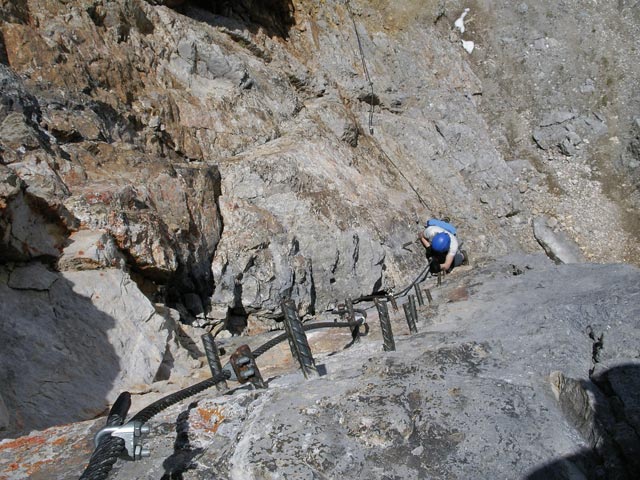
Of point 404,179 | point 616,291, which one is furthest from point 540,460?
point 404,179

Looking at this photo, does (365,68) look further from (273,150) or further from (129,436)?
(129,436)

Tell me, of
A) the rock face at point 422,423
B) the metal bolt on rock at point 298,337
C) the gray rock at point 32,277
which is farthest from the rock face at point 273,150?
the metal bolt on rock at point 298,337

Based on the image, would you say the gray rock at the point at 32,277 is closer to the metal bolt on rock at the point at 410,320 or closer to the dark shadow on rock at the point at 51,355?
the dark shadow on rock at the point at 51,355

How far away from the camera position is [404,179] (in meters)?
17.9

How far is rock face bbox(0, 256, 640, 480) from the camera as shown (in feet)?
10.3

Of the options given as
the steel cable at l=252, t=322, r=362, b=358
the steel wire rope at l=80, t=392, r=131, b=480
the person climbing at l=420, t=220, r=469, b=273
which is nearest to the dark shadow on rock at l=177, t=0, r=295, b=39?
the person climbing at l=420, t=220, r=469, b=273

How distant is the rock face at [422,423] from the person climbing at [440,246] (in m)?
7.94

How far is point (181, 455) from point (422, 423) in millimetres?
1697

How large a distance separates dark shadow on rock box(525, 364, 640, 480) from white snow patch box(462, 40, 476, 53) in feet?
73.7

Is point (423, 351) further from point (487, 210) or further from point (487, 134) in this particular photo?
point (487, 134)

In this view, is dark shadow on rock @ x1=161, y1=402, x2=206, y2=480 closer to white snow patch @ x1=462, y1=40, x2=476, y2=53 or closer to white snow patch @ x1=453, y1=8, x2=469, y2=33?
A: white snow patch @ x1=462, y1=40, x2=476, y2=53

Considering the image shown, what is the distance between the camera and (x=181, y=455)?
11.2 feet

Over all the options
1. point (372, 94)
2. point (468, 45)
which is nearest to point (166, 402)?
point (372, 94)

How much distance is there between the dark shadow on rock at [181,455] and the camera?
320 centimetres
